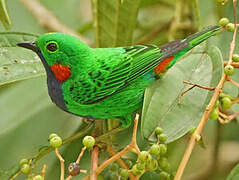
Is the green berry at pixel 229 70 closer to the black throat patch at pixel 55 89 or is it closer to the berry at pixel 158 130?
the berry at pixel 158 130

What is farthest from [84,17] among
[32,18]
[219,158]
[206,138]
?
[219,158]

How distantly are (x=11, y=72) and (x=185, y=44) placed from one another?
951 millimetres

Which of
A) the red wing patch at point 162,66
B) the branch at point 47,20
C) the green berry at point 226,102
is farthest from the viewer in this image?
the branch at point 47,20

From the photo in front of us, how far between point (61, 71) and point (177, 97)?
634mm

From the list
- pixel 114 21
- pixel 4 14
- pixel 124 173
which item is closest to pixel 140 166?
pixel 124 173

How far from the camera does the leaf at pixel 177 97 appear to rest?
201 cm

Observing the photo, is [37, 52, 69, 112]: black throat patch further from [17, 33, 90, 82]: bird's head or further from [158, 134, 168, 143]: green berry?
[158, 134, 168, 143]: green berry

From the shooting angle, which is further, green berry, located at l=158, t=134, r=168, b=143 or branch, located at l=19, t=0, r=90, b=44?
branch, located at l=19, t=0, r=90, b=44

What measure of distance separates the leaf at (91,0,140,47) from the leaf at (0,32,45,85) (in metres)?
0.47

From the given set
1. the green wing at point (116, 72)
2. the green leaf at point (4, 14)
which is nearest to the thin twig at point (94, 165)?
the green wing at point (116, 72)

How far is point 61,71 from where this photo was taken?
2.31m

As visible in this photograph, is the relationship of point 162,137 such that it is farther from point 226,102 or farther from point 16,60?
point 16,60

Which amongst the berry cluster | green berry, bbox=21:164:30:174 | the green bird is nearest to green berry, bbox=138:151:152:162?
the berry cluster

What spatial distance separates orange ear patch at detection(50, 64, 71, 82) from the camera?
2287 mm
